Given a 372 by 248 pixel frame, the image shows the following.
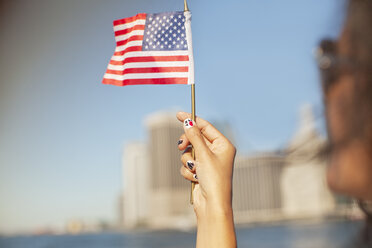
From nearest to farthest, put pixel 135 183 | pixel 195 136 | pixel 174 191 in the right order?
pixel 195 136, pixel 174 191, pixel 135 183

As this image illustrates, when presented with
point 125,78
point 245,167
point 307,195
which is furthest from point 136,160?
point 125,78

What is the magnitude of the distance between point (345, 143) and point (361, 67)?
0.23ft

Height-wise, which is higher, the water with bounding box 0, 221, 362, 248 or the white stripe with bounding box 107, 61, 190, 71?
the white stripe with bounding box 107, 61, 190, 71

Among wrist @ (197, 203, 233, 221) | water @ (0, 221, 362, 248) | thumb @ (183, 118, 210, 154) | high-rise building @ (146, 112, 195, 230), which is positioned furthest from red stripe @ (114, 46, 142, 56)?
high-rise building @ (146, 112, 195, 230)

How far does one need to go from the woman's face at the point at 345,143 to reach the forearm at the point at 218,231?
0.26 m

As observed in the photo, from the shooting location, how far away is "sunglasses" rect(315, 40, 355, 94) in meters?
0.39

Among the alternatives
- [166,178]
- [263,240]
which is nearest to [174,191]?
[166,178]

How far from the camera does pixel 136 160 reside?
8400cm

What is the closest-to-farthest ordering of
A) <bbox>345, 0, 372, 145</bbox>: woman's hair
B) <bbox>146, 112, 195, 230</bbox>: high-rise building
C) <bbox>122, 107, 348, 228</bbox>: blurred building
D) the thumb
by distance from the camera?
<bbox>345, 0, 372, 145</bbox>: woman's hair, the thumb, <bbox>122, 107, 348, 228</bbox>: blurred building, <bbox>146, 112, 195, 230</bbox>: high-rise building

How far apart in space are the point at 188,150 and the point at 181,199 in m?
75.5

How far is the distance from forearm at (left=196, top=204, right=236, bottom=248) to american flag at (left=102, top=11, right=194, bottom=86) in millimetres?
405

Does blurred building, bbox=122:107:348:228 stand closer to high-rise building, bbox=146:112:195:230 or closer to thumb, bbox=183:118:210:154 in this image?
high-rise building, bbox=146:112:195:230

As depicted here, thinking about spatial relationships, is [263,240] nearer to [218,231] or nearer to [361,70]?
[218,231]

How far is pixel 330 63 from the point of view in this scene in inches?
16.2
